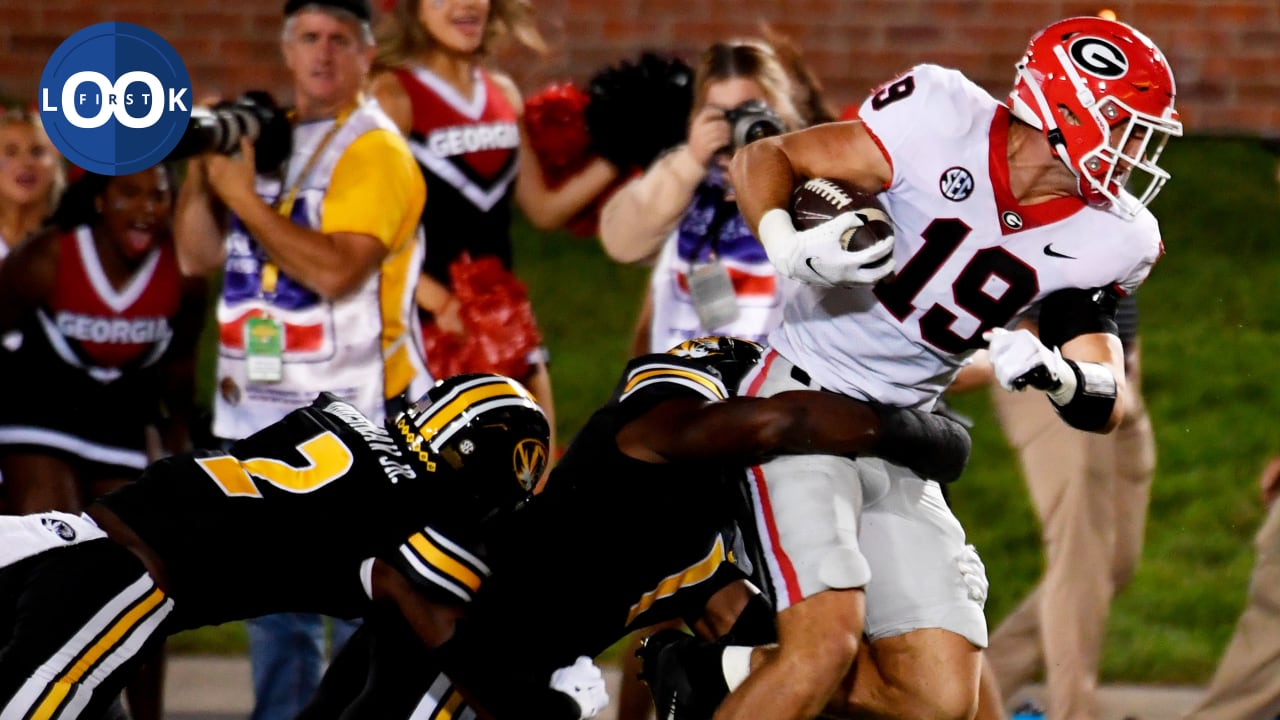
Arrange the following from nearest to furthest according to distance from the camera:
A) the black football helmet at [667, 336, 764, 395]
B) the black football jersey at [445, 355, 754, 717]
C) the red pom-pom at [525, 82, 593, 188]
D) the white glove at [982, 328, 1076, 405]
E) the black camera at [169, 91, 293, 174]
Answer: the white glove at [982, 328, 1076, 405] < the black football jersey at [445, 355, 754, 717] < the black football helmet at [667, 336, 764, 395] < the black camera at [169, 91, 293, 174] < the red pom-pom at [525, 82, 593, 188]

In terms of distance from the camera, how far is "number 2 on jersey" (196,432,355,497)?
4.18 meters

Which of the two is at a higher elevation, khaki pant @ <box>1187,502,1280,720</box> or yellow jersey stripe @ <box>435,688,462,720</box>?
yellow jersey stripe @ <box>435,688,462,720</box>

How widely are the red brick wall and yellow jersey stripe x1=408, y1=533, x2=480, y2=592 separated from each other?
586 centimetres

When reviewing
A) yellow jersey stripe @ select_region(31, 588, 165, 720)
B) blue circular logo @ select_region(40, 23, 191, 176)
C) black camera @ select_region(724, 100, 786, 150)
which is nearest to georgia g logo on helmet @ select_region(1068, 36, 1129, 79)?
black camera @ select_region(724, 100, 786, 150)

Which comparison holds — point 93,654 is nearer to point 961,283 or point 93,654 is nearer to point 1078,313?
point 961,283

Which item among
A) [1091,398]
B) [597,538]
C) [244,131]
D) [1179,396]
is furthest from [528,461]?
[1179,396]

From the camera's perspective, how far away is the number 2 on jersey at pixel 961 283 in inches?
165

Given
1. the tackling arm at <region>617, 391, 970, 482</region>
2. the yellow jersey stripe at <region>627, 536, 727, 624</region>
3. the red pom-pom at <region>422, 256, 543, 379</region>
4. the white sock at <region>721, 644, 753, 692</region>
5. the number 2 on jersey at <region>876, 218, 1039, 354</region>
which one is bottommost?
the white sock at <region>721, 644, 753, 692</region>

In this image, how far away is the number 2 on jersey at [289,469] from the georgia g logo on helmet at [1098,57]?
1.74 meters

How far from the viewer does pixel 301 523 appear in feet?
13.6

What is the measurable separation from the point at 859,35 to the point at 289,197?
5368mm

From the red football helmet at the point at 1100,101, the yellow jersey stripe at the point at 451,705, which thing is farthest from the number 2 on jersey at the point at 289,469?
the red football helmet at the point at 1100,101

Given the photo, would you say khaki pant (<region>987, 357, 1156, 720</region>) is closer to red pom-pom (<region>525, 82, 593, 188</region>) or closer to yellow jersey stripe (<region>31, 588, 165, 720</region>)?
red pom-pom (<region>525, 82, 593, 188</region>)

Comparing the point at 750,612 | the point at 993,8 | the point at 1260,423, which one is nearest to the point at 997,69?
the point at 993,8
